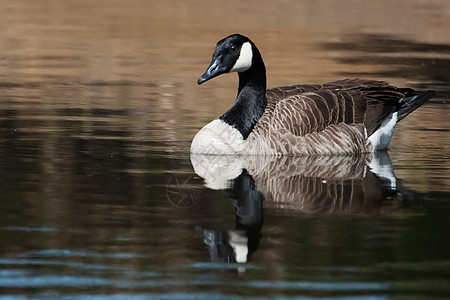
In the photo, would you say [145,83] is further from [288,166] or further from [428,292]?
[428,292]

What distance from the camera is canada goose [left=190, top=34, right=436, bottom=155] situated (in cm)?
1238

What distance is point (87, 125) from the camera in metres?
13.7

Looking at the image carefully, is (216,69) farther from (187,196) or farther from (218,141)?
(187,196)

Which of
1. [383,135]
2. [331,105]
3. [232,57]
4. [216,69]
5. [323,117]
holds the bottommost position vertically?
[383,135]

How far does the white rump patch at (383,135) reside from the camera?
42.8ft

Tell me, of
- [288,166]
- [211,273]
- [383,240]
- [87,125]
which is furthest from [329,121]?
[211,273]

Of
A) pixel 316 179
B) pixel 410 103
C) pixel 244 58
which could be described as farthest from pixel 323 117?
pixel 316 179

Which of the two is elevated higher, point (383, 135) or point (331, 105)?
point (331, 105)

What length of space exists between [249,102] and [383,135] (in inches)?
68.4

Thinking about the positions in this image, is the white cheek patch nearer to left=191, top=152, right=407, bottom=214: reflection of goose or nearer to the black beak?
the black beak

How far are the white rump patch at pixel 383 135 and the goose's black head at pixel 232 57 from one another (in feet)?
5.71

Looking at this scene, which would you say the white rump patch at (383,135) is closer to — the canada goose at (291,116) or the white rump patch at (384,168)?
the canada goose at (291,116)

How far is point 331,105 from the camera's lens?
12.9 metres

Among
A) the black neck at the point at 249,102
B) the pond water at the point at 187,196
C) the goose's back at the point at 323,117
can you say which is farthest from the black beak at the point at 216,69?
the pond water at the point at 187,196
